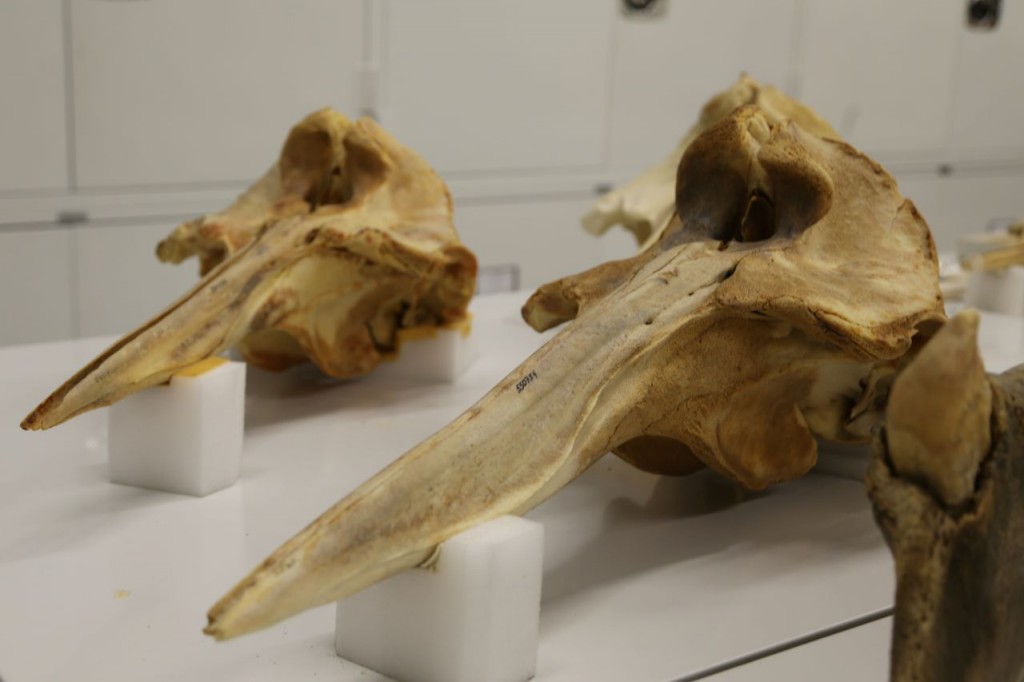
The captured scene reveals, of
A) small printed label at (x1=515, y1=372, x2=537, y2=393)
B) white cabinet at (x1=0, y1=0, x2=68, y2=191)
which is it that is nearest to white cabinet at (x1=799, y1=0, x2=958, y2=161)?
white cabinet at (x1=0, y1=0, x2=68, y2=191)

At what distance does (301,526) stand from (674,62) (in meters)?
3.30

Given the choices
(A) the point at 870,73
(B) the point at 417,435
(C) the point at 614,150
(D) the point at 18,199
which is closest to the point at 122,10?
(D) the point at 18,199

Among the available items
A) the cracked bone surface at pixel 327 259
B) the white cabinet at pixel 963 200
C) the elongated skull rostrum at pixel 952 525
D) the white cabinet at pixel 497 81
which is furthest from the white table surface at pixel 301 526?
the white cabinet at pixel 963 200

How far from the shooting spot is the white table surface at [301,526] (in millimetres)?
1117

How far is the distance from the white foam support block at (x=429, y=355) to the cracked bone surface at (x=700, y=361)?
1.41 feet

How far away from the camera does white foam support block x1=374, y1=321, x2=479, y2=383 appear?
1933 mm

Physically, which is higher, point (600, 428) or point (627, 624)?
point (600, 428)

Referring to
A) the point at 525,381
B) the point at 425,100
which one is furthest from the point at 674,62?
the point at 525,381

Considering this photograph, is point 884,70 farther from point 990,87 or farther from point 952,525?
point 952,525

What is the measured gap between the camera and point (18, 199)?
10.4ft

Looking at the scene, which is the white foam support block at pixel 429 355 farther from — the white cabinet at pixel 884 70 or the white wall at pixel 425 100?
the white cabinet at pixel 884 70

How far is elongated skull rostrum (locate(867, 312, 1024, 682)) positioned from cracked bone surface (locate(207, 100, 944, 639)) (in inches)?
13.7

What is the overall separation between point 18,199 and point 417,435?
186 cm

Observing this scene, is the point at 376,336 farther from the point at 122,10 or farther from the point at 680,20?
the point at 680,20
